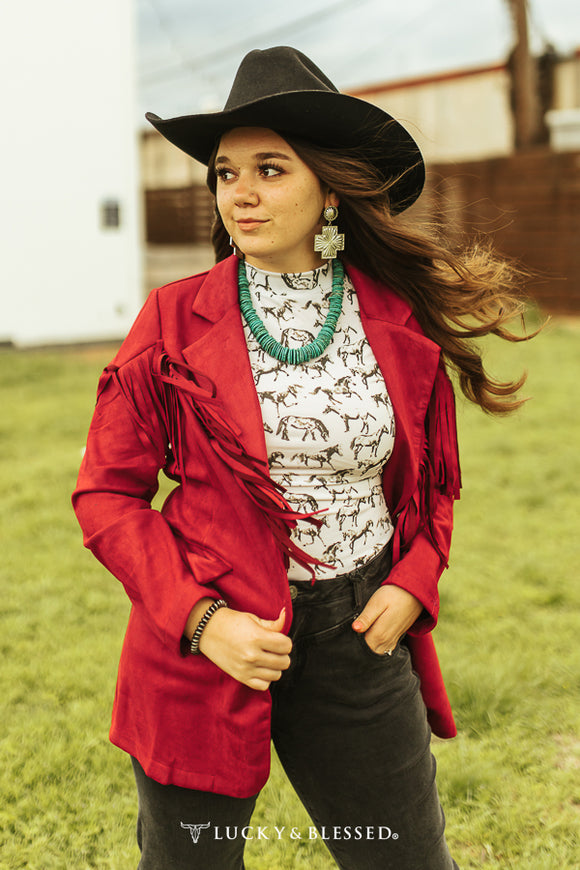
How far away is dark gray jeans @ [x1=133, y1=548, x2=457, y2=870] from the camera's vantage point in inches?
71.5

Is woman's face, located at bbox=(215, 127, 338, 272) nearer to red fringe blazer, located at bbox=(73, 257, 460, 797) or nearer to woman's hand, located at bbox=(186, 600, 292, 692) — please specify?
red fringe blazer, located at bbox=(73, 257, 460, 797)

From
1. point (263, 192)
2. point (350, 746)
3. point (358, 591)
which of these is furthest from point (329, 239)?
point (350, 746)

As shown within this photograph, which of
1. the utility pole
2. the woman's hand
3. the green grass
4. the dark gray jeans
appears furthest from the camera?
the utility pole

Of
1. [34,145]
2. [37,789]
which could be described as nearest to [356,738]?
[37,789]

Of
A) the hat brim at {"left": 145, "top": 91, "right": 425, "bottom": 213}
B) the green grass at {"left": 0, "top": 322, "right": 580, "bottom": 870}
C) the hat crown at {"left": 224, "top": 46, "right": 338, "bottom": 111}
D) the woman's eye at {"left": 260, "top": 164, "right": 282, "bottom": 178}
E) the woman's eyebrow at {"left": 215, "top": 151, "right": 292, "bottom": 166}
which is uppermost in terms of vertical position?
the hat crown at {"left": 224, "top": 46, "right": 338, "bottom": 111}

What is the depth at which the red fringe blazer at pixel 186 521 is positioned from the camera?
1.67 m

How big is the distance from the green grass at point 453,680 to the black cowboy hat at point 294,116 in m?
2.11

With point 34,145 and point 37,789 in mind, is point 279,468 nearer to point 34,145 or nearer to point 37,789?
point 37,789

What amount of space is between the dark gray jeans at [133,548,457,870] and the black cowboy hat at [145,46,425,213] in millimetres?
898

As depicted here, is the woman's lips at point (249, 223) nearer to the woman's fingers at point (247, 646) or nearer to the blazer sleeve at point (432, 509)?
the blazer sleeve at point (432, 509)

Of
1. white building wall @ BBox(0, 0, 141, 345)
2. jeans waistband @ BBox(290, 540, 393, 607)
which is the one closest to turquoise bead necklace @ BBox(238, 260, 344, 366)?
jeans waistband @ BBox(290, 540, 393, 607)

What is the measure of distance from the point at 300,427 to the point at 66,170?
424 inches

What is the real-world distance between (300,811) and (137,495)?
5.60 ft

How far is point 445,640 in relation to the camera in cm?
418
